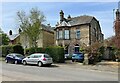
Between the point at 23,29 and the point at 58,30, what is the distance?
747 cm

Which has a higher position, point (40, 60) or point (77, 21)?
point (77, 21)

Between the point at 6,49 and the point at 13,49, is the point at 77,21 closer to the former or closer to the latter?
the point at 13,49

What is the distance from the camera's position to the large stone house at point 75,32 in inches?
1860

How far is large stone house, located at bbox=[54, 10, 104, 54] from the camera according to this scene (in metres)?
47.2

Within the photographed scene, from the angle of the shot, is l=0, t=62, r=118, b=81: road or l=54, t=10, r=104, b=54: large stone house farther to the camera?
l=54, t=10, r=104, b=54: large stone house

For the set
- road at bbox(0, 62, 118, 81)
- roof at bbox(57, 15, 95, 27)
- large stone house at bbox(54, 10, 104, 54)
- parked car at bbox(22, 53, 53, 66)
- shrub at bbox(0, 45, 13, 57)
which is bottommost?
road at bbox(0, 62, 118, 81)

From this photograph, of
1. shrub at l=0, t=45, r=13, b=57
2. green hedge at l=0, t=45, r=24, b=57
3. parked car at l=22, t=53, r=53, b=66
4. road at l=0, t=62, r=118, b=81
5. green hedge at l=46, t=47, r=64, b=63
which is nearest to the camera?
road at l=0, t=62, r=118, b=81

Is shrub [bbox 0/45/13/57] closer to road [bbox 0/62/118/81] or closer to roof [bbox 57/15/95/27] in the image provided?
roof [bbox 57/15/95/27]

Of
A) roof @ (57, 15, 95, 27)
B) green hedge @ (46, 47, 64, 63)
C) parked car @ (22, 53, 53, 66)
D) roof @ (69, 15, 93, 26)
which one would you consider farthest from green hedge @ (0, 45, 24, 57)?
parked car @ (22, 53, 53, 66)

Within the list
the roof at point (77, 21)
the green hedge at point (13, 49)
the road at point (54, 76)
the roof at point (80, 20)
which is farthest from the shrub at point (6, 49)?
the road at point (54, 76)

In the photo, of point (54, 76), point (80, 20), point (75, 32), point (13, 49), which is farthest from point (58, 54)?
point (54, 76)

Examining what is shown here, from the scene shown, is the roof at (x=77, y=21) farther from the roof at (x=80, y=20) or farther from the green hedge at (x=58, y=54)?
the green hedge at (x=58, y=54)

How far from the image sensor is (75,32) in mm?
48906

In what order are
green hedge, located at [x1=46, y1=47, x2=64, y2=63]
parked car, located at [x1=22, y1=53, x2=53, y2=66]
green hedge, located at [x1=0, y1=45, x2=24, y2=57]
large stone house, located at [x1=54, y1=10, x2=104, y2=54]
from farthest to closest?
large stone house, located at [x1=54, y1=10, x2=104, y2=54]
green hedge, located at [x1=0, y1=45, x2=24, y2=57]
green hedge, located at [x1=46, y1=47, x2=64, y2=63]
parked car, located at [x1=22, y1=53, x2=53, y2=66]
